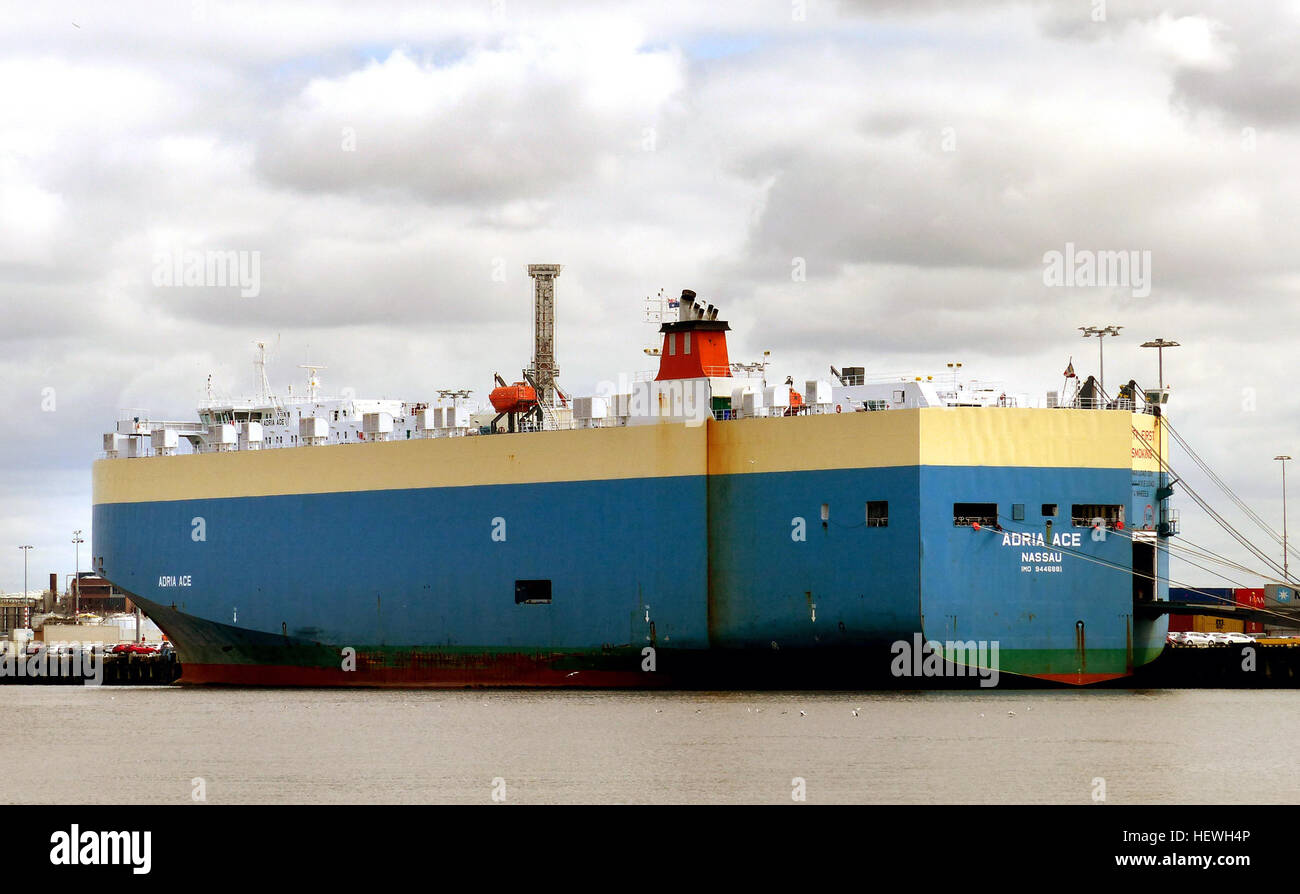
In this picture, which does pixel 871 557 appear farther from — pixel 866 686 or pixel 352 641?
pixel 352 641

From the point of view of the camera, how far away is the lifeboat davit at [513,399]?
4853 centimetres

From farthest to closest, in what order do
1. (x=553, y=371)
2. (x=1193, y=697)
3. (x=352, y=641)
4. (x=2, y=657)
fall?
(x=2, y=657) → (x=553, y=371) → (x=352, y=641) → (x=1193, y=697)

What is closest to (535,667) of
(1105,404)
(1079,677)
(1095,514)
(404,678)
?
(404,678)

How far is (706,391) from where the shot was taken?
148 ft

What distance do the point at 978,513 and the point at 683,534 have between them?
22.9 feet

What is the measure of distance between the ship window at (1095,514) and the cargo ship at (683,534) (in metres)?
0.05

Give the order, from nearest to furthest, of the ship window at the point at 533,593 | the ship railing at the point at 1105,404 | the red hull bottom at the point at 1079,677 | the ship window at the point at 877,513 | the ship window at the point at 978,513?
the ship window at the point at 877,513 < the ship window at the point at 978,513 < the red hull bottom at the point at 1079,677 < the ship railing at the point at 1105,404 < the ship window at the point at 533,593

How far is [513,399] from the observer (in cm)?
4847

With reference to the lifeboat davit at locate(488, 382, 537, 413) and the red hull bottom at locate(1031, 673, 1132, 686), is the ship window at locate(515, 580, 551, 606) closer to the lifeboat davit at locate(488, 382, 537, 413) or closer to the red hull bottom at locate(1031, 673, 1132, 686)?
the lifeboat davit at locate(488, 382, 537, 413)

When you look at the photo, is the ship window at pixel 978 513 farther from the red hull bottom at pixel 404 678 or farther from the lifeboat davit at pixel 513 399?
the lifeboat davit at pixel 513 399

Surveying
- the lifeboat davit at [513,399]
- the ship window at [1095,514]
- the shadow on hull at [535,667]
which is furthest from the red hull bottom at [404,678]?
the ship window at [1095,514]

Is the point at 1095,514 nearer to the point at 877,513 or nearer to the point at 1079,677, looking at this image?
the point at 1079,677
